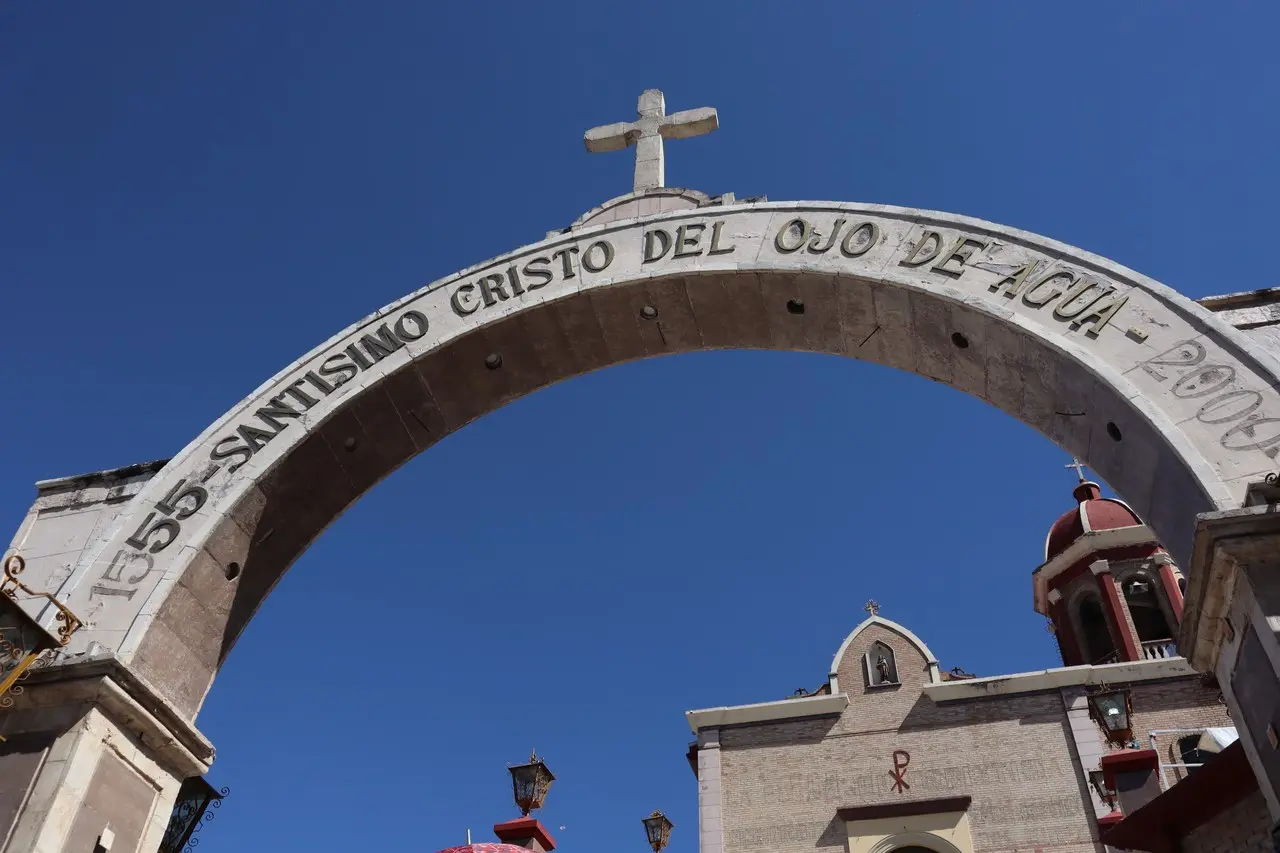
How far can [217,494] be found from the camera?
7.93 meters

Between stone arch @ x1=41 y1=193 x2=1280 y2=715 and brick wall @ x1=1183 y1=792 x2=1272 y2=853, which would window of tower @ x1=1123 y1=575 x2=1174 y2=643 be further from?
stone arch @ x1=41 y1=193 x2=1280 y2=715

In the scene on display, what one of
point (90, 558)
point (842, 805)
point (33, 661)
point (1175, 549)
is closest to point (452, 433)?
point (90, 558)

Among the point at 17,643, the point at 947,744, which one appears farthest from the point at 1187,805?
the point at 947,744

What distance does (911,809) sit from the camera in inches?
779

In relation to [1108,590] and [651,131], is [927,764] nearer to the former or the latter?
[1108,590]

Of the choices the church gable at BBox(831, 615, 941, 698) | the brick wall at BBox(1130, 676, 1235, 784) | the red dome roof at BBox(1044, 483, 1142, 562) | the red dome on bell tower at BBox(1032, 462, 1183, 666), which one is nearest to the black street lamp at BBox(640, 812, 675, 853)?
the church gable at BBox(831, 615, 941, 698)

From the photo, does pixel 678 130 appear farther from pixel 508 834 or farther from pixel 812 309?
pixel 508 834

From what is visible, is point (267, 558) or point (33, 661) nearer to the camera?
point (33, 661)

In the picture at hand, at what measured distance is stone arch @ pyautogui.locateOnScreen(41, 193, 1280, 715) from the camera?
20.7ft

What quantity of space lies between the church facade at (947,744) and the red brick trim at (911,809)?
0.02m

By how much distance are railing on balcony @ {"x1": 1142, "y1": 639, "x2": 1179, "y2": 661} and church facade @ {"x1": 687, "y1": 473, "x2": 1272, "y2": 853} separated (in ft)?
0.10

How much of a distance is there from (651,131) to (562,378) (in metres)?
3.47

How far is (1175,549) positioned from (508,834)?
347 inches

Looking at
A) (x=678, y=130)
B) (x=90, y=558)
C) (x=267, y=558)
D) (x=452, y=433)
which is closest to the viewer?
(x=90, y=558)
